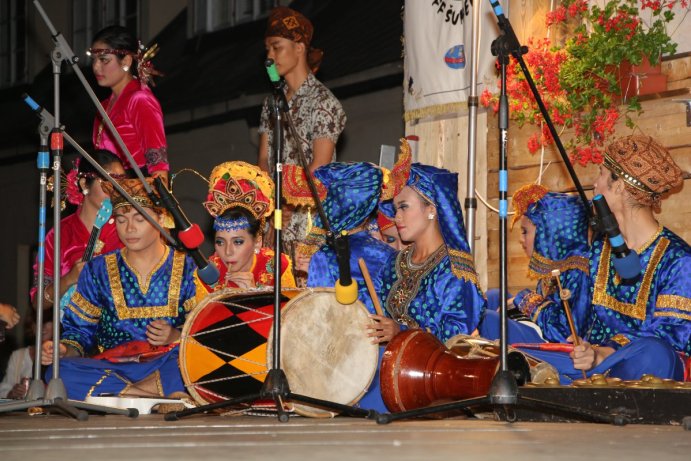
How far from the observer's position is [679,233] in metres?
5.19

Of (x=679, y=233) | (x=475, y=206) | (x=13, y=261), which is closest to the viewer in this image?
(x=679, y=233)

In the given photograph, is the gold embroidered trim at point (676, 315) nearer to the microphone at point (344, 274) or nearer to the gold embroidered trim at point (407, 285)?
the gold embroidered trim at point (407, 285)

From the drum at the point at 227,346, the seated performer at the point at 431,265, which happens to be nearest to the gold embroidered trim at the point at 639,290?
the seated performer at the point at 431,265

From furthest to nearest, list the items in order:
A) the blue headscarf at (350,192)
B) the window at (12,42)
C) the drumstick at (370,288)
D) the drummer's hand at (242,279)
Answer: the window at (12,42)
the drummer's hand at (242,279)
the blue headscarf at (350,192)
the drumstick at (370,288)

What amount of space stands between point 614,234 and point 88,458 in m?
1.85

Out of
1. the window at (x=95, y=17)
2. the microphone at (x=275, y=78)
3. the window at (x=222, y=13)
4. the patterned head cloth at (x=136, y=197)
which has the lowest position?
the patterned head cloth at (x=136, y=197)

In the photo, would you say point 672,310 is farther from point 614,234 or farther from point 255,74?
point 255,74

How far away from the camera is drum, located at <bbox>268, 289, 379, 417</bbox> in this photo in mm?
4184

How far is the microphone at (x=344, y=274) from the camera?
3932 millimetres

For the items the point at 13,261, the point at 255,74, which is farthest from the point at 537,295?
the point at 13,261

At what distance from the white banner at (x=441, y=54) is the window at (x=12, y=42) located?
8.14 m

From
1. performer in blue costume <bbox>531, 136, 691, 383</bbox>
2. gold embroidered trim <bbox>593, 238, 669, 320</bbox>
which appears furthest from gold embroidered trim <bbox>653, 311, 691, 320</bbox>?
gold embroidered trim <bbox>593, 238, 669, 320</bbox>

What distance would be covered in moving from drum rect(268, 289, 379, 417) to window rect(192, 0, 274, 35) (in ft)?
20.7

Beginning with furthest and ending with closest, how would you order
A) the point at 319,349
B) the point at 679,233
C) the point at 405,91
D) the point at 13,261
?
the point at 13,261 < the point at 405,91 < the point at 679,233 < the point at 319,349
